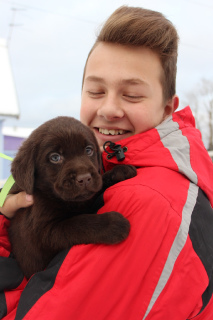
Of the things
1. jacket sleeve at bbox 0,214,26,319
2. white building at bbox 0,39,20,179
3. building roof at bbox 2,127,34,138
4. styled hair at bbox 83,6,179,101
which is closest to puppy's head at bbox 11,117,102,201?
jacket sleeve at bbox 0,214,26,319

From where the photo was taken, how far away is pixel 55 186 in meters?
1.72

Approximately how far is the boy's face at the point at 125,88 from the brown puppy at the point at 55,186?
21cm

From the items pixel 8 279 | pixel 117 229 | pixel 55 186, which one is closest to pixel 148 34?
pixel 55 186

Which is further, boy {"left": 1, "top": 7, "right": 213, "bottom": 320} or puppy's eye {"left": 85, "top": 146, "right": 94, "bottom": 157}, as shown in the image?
puppy's eye {"left": 85, "top": 146, "right": 94, "bottom": 157}

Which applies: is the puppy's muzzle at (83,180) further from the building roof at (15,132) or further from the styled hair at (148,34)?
the building roof at (15,132)

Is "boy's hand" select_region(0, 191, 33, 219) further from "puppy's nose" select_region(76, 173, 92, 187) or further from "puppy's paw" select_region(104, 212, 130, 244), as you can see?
"puppy's paw" select_region(104, 212, 130, 244)

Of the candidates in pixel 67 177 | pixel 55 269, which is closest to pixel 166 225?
pixel 55 269

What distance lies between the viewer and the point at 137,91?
6.00 ft

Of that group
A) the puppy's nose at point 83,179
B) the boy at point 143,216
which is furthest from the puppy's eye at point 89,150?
the puppy's nose at point 83,179

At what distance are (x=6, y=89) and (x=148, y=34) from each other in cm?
904

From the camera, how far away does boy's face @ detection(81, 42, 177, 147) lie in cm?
177

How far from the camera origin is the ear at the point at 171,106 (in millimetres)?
2094

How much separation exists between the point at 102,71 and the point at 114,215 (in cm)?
87

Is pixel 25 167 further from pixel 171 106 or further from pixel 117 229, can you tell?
pixel 171 106
